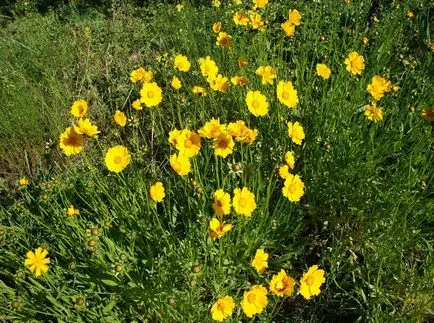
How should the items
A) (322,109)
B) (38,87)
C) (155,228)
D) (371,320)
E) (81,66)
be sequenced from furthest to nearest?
(81,66)
(38,87)
(322,109)
(155,228)
(371,320)

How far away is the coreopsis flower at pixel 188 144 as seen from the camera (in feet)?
5.74

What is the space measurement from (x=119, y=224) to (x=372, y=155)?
120cm

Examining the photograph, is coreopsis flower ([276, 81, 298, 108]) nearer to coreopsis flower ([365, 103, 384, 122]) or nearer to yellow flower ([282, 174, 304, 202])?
coreopsis flower ([365, 103, 384, 122])

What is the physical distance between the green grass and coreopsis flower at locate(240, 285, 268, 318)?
6cm

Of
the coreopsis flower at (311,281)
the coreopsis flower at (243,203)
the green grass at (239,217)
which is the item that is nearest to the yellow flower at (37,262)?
the green grass at (239,217)

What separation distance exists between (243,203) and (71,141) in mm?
739

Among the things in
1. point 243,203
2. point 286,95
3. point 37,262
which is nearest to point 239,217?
point 243,203

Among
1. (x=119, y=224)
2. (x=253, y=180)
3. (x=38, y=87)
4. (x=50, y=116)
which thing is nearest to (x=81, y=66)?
(x=38, y=87)

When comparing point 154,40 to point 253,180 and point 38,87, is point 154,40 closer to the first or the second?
point 38,87

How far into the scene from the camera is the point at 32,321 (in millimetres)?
1815

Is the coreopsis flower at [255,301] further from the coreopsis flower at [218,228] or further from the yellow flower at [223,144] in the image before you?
the yellow flower at [223,144]

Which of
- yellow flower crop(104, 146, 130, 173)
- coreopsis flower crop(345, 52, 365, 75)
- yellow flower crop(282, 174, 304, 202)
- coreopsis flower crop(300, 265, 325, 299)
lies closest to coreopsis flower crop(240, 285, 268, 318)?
coreopsis flower crop(300, 265, 325, 299)

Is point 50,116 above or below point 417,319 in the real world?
above

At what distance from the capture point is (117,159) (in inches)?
71.5
